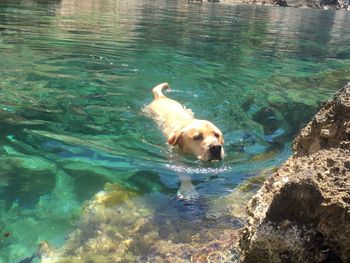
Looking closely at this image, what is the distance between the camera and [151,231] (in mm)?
3750

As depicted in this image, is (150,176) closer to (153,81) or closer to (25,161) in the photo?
(25,161)

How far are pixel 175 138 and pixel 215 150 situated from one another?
543 millimetres

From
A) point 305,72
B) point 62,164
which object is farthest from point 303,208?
point 305,72

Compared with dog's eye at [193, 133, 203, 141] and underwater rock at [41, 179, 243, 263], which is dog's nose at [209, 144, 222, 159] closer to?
dog's eye at [193, 133, 203, 141]

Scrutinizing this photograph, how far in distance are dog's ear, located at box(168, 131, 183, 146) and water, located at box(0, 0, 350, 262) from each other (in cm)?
12

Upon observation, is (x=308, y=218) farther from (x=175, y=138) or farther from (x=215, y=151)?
(x=175, y=138)

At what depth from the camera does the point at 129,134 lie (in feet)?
20.7

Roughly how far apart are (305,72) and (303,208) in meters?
9.86

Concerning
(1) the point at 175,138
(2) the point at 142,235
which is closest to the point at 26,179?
(2) the point at 142,235

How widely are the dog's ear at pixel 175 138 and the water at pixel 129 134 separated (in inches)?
4.9

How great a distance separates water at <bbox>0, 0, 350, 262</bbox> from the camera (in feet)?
12.4

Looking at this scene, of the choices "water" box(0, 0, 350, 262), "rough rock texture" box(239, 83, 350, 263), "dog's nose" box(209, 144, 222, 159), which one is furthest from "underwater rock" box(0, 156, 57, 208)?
"rough rock texture" box(239, 83, 350, 263)

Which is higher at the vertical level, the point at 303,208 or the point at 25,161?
the point at 303,208

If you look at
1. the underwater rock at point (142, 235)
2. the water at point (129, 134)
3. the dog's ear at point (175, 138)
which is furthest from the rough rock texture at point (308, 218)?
the dog's ear at point (175, 138)
